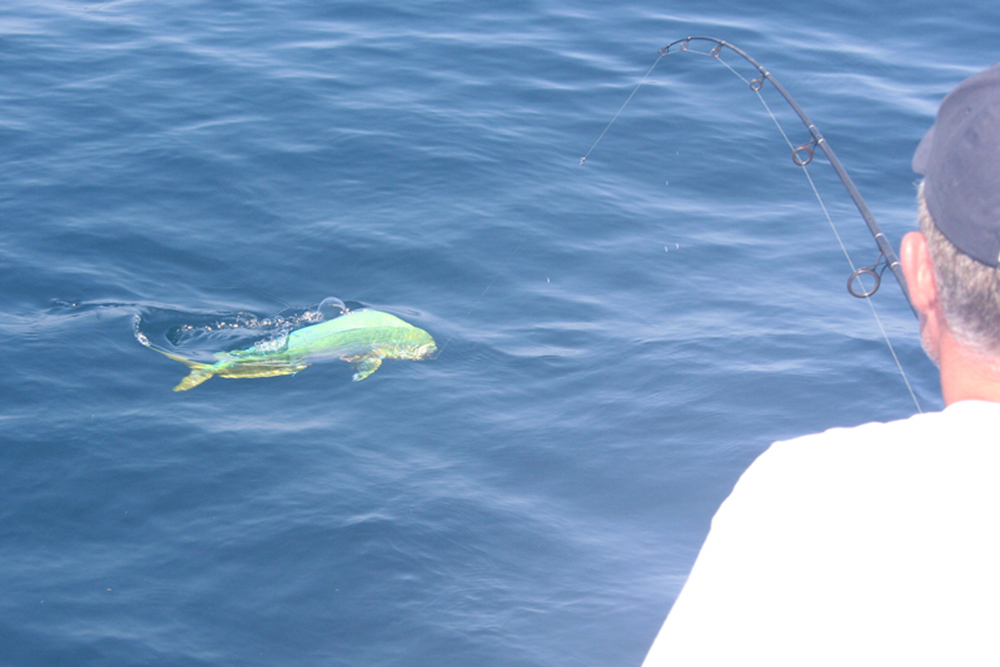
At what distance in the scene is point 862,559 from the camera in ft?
2.97

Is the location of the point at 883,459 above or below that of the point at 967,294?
below

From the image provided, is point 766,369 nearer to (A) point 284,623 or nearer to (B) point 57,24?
(A) point 284,623

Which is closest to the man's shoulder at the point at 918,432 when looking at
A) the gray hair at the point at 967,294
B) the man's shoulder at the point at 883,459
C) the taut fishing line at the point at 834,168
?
the man's shoulder at the point at 883,459

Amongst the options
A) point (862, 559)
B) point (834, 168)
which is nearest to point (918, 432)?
point (862, 559)

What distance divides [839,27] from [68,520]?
1156 cm

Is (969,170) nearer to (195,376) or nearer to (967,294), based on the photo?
(967,294)

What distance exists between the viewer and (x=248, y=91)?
1009 cm

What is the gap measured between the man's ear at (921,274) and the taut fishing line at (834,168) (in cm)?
54

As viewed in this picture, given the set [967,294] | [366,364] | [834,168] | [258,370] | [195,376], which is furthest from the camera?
[366,364]

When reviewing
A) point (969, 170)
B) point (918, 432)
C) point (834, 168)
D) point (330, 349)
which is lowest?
point (330, 349)

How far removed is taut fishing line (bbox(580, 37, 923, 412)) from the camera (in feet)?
11.5

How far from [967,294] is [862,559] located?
36cm

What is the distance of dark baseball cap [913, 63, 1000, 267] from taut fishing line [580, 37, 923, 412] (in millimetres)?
618

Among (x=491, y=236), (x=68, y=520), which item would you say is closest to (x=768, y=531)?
(x=68, y=520)
